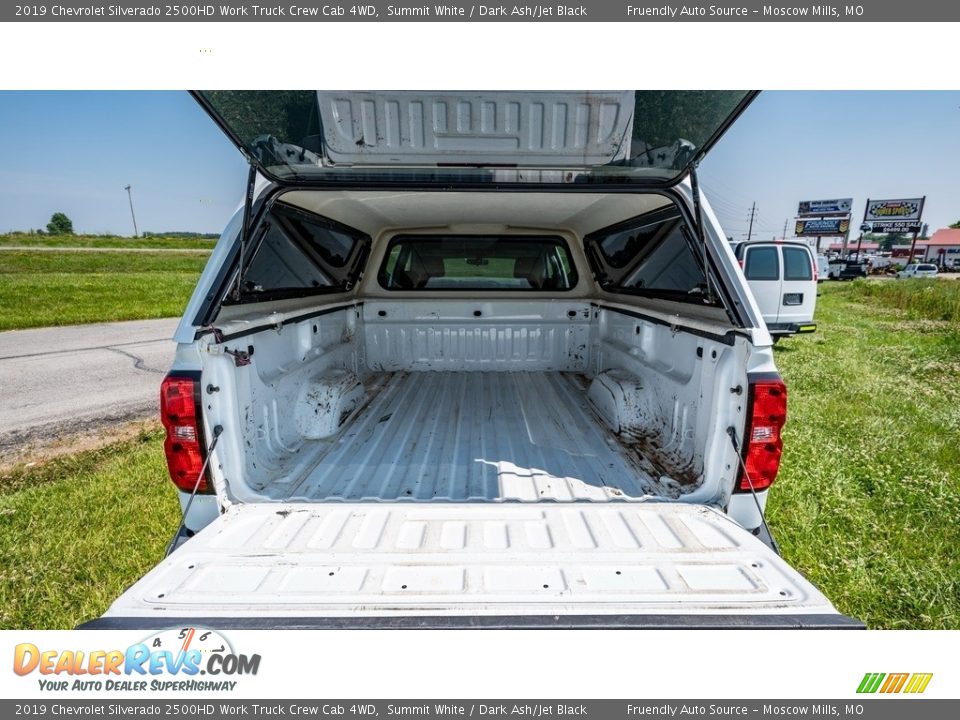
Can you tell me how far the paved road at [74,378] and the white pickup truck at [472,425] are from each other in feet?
11.0

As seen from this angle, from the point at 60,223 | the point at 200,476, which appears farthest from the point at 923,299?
the point at 60,223

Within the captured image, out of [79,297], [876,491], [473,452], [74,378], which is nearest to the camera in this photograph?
[473,452]

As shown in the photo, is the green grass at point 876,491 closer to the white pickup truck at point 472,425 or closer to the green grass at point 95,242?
the white pickup truck at point 472,425

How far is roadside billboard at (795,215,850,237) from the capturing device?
169ft

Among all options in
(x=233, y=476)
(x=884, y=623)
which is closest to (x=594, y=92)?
(x=233, y=476)

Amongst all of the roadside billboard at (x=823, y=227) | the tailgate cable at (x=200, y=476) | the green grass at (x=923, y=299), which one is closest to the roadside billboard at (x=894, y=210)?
the roadside billboard at (x=823, y=227)

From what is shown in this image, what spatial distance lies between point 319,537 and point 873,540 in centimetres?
332

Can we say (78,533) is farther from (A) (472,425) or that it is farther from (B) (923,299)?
(B) (923,299)

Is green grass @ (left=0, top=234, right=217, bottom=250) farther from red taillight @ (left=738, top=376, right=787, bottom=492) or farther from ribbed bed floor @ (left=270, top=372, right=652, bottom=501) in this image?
red taillight @ (left=738, top=376, right=787, bottom=492)

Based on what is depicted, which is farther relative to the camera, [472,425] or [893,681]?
[472,425]

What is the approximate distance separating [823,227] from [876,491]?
212 feet

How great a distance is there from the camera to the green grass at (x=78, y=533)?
2359 millimetres

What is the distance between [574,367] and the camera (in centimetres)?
448

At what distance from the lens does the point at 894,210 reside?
55094 mm
